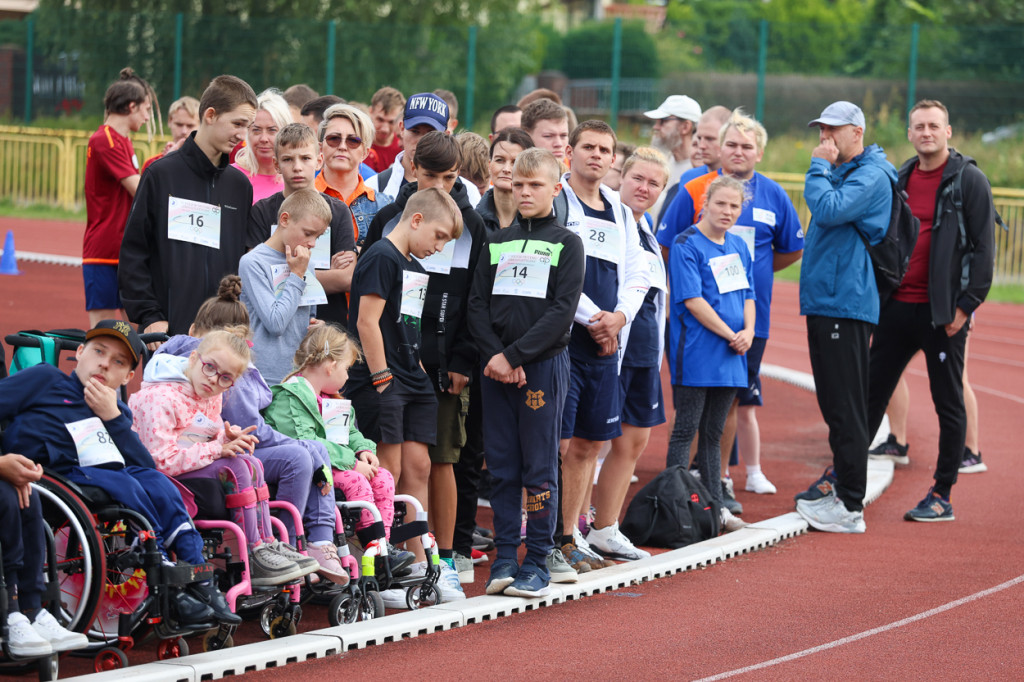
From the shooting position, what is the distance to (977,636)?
19.9 ft

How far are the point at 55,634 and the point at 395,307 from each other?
7.47 feet

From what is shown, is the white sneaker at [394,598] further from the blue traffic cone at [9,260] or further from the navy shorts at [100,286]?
the blue traffic cone at [9,260]

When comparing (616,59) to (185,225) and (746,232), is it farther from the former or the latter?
(185,225)

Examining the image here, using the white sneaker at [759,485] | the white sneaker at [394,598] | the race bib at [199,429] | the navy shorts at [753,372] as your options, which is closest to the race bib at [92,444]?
the race bib at [199,429]

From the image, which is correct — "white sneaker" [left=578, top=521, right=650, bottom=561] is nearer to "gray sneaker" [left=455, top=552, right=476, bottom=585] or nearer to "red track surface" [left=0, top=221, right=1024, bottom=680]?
"red track surface" [left=0, top=221, right=1024, bottom=680]

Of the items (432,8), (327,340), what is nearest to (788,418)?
(327,340)

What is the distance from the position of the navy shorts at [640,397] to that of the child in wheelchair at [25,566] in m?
3.48

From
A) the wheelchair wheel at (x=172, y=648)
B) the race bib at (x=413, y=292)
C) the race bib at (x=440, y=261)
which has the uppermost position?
the race bib at (x=440, y=261)

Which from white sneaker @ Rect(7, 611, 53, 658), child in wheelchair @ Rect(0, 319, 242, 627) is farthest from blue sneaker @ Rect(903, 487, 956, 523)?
white sneaker @ Rect(7, 611, 53, 658)

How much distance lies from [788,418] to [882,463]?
7.76ft

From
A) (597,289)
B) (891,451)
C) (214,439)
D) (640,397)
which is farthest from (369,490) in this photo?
(891,451)

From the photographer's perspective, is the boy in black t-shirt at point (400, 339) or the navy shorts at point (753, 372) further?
the navy shorts at point (753, 372)

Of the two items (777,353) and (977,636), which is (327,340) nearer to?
(977,636)

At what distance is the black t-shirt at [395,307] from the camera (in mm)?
6121
